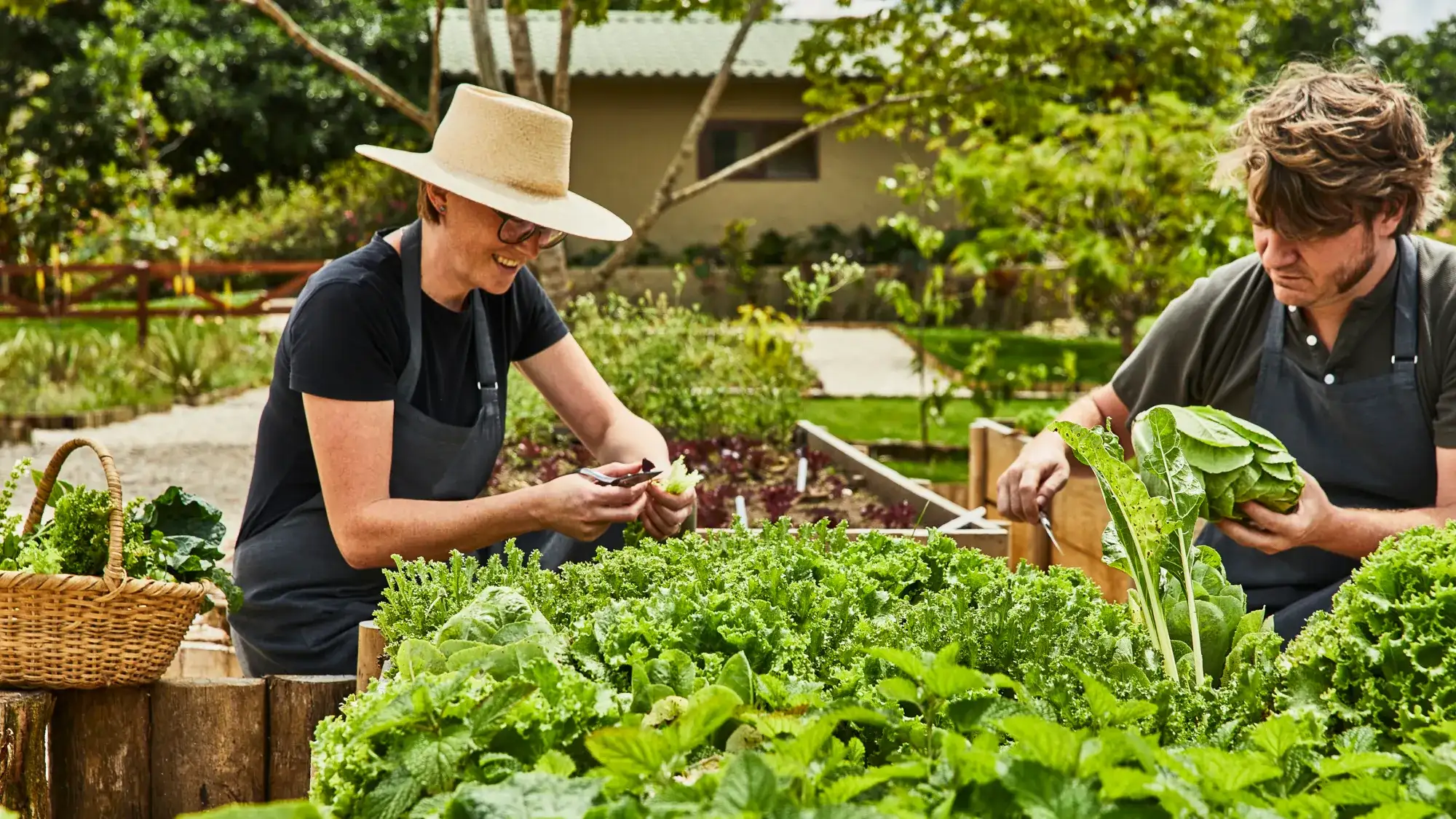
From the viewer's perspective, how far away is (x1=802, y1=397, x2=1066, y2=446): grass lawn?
9.23 m

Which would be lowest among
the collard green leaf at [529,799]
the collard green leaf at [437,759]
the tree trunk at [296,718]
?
the tree trunk at [296,718]

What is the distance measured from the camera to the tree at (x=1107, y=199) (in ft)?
26.9

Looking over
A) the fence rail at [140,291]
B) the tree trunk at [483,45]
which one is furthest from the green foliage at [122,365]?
the tree trunk at [483,45]

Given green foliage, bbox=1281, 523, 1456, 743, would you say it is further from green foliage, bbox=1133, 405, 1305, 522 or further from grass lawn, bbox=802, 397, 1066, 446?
grass lawn, bbox=802, 397, 1066, 446

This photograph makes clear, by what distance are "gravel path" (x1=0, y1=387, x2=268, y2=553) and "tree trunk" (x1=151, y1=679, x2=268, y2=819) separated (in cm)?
444

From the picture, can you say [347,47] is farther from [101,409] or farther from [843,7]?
[843,7]

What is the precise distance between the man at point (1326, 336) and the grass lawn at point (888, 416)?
5.10 m

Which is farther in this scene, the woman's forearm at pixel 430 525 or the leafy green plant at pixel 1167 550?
the woman's forearm at pixel 430 525

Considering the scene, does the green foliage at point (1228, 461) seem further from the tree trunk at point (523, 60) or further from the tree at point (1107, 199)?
the tree trunk at point (523, 60)

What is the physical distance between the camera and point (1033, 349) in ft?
47.4

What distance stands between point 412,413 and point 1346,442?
2097mm

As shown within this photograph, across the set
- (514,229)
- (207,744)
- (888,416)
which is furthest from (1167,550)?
(888,416)

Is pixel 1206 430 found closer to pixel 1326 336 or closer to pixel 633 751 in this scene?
pixel 633 751

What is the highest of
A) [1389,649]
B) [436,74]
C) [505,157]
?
[436,74]
